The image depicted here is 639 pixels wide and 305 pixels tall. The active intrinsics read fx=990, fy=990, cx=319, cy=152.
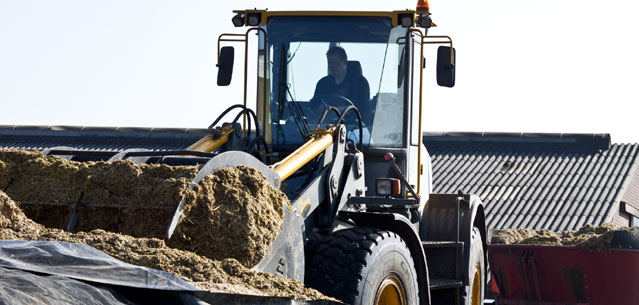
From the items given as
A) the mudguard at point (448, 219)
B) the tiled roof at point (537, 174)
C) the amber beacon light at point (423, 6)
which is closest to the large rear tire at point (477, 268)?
the mudguard at point (448, 219)

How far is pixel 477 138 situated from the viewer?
89.6 feet

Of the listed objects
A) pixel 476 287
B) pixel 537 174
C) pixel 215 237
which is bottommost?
pixel 476 287

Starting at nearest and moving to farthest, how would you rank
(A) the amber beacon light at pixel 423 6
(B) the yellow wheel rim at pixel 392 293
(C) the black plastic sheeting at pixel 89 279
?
(C) the black plastic sheeting at pixel 89 279
(B) the yellow wheel rim at pixel 392 293
(A) the amber beacon light at pixel 423 6

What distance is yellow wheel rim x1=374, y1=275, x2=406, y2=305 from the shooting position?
24.0 feet

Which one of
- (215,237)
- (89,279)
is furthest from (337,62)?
(89,279)

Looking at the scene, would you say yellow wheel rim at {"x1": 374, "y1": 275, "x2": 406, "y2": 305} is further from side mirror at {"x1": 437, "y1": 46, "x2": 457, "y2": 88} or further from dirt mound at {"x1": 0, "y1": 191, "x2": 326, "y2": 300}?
side mirror at {"x1": 437, "y1": 46, "x2": 457, "y2": 88}

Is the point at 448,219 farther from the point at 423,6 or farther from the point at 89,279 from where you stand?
Result: the point at 89,279

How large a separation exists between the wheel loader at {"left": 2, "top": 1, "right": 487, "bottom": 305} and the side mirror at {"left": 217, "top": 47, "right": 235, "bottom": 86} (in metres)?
0.01

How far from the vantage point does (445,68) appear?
28.4ft

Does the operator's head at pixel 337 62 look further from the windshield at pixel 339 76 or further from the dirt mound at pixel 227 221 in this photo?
the dirt mound at pixel 227 221

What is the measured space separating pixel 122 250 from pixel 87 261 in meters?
0.65

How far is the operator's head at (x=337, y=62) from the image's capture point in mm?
8656

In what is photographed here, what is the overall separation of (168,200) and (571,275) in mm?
7892

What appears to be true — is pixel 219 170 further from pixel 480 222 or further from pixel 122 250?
pixel 480 222
